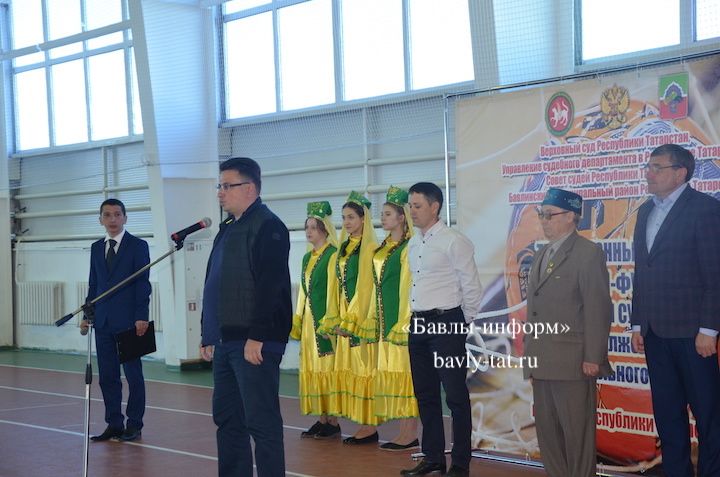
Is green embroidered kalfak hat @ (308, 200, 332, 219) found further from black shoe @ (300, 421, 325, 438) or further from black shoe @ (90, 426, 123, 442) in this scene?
black shoe @ (90, 426, 123, 442)

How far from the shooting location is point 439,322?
5.64 meters

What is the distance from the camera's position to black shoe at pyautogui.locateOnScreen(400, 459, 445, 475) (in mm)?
5715

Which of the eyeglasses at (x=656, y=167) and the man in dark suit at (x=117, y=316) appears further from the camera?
the man in dark suit at (x=117, y=316)

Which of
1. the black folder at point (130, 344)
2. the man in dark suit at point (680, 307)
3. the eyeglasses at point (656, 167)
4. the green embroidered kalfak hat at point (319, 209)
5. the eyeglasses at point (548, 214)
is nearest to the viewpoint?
the man in dark suit at point (680, 307)

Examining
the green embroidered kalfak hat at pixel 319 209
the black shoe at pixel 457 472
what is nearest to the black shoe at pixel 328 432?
the green embroidered kalfak hat at pixel 319 209

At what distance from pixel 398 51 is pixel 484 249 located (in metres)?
5.08

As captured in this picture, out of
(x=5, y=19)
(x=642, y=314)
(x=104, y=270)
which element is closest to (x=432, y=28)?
(x=104, y=270)

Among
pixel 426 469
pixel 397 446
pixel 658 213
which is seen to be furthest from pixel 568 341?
pixel 397 446

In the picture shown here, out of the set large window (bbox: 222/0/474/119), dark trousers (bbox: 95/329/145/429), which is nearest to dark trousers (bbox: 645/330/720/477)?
dark trousers (bbox: 95/329/145/429)

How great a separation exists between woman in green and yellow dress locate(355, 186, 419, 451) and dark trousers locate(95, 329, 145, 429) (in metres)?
1.86

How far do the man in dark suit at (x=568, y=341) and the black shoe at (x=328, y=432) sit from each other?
7.85ft

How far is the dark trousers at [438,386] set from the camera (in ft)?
18.5

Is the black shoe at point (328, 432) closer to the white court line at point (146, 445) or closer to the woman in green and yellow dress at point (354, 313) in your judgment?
the woman in green and yellow dress at point (354, 313)

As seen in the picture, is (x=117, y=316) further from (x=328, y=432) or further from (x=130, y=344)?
(x=328, y=432)
